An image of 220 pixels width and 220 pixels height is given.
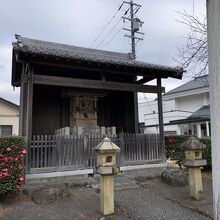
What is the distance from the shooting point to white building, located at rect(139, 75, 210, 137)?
19.9 meters

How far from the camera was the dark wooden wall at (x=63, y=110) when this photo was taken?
390 inches

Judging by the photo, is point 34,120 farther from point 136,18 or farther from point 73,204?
point 136,18

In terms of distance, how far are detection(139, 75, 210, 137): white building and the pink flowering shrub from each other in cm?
1549

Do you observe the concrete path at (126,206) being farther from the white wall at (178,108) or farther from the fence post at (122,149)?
the white wall at (178,108)

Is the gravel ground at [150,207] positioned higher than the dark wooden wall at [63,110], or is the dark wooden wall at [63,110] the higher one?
the dark wooden wall at [63,110]

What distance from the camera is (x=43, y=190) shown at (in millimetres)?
5898

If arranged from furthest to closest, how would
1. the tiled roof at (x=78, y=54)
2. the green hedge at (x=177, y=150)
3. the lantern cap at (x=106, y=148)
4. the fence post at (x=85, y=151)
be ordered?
the green hedge at (x=177, y=150) → the fence post at (x=85, y=151) → the tiled roof at (x=78, y=54) → the lantern cap at (x=106, y=148)

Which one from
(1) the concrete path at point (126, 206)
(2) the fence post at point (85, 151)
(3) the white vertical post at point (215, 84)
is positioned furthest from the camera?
(2) the fence post at point (85, 151)

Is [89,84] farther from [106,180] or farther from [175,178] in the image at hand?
[175,178]

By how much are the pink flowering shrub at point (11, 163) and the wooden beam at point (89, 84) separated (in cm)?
202

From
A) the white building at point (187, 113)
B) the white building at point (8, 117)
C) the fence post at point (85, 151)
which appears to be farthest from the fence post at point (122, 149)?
the white building at point (8, 117)

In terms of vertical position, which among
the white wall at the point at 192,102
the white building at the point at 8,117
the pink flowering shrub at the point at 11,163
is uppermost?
the white wall at the point at 192,102

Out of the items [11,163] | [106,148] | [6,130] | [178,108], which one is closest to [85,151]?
[11,163]

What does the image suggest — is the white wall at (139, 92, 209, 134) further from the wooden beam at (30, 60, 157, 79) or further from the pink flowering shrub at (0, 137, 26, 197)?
the pink flowering shrub at (0, 137, 26, 197)
